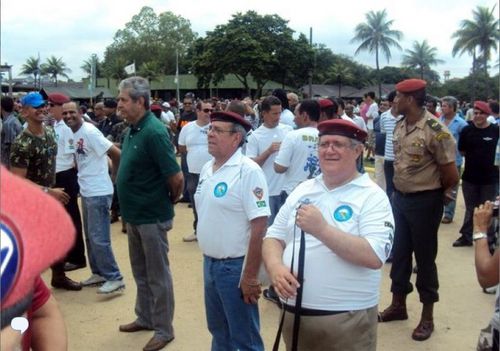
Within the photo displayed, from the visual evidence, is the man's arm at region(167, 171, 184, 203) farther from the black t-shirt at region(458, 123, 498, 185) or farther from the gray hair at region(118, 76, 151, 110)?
the black t-shirt at region(458, 123, 498, 185)

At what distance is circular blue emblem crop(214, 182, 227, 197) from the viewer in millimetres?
3162

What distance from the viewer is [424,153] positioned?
163 inches

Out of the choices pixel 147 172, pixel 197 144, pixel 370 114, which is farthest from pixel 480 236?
pixel 370 114

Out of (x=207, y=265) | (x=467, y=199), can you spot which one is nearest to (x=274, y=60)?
(x=467, y=199)

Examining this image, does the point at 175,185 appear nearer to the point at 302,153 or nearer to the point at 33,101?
the point at 302,153

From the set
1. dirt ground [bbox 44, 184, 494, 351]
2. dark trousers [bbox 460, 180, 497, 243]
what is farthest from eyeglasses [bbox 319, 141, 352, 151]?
dark trousers [bbox 460, 180, 497, 243]

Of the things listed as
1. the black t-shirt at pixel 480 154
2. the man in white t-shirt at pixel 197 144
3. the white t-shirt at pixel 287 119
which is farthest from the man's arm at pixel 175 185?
the black t-shirt at pixel 480 154

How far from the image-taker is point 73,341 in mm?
4305

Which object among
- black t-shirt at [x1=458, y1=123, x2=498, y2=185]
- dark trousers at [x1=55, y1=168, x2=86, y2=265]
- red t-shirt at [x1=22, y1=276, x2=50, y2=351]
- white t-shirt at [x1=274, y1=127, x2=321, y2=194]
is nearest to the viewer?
red t-shirt at [x1=22, y1=276, x2=50, y2=351]

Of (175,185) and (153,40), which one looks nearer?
(175,185)

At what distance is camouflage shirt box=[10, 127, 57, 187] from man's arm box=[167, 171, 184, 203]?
1485mm

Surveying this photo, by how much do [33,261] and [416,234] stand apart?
152 inches

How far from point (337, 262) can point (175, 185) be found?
1819 mm

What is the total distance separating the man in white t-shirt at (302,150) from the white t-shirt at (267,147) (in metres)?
0.41
